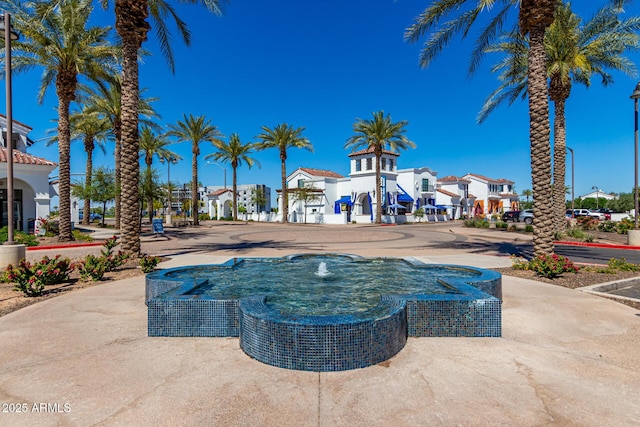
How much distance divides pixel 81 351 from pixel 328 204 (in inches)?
1872

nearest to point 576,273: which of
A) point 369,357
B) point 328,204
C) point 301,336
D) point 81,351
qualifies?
point 369,357

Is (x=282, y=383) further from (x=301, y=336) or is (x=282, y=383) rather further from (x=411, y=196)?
(x=411, y=196)

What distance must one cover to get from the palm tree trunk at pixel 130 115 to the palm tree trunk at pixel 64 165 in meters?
9.24

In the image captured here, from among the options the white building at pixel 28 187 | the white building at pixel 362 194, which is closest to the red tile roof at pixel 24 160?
the white building at pixel 28 187

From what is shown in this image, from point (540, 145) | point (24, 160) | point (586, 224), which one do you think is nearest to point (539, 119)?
point (540, 145)

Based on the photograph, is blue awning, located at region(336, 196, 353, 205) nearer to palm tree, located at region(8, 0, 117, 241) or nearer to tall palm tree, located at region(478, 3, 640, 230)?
tall palm tree, located at region(478, 3, 640, 230)

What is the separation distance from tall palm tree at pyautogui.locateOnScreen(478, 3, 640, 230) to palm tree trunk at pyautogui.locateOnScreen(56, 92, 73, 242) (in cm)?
2442

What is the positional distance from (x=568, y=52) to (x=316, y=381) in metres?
24.2

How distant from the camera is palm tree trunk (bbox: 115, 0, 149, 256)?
12.3 metres

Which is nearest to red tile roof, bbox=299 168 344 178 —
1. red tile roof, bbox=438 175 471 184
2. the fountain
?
red tile roof, bbox=438 175 471 184

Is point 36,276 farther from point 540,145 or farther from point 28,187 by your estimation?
point 28,187

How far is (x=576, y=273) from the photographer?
31.8 feet

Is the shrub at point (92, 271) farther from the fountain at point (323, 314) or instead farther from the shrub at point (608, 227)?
the shrub at point (608, 227)

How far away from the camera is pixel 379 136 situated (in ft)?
135
